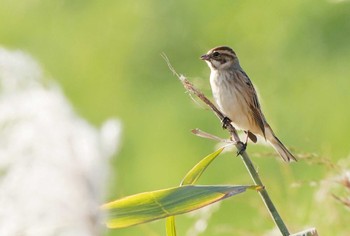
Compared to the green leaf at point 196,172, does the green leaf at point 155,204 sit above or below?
below

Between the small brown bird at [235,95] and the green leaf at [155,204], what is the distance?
150cm

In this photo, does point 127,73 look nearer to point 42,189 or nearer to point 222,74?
point 222,74

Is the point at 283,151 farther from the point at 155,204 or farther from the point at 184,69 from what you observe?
the point at 184,69

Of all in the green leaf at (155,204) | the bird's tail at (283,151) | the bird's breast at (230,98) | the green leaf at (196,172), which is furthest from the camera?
the bird's breast at (230,98)

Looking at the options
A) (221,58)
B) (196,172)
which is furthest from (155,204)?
(221,58)

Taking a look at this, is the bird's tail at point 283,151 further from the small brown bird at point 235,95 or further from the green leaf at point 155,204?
the green leaf at point 155,204

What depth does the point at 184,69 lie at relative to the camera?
5758mm

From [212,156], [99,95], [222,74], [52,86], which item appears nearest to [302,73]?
[99,95]

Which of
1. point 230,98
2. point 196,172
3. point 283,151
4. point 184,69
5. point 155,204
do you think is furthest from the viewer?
point 184,69

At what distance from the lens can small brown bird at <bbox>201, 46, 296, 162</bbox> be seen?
8.41 feet

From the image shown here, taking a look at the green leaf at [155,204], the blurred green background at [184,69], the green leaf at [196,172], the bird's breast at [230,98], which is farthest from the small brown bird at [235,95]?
the green leaf at [155,204]

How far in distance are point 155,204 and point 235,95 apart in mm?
1757

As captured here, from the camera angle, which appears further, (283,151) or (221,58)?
(221,58)

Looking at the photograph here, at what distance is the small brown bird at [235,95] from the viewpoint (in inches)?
101
